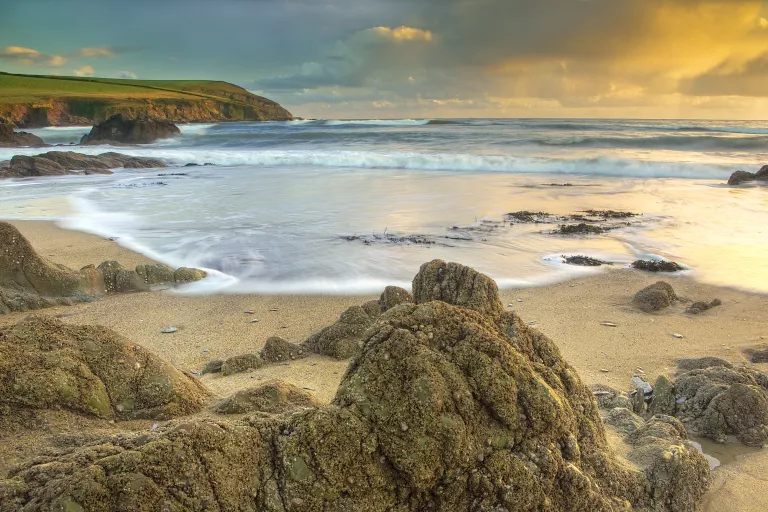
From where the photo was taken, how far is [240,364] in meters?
4.33

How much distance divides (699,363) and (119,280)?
645 centimetres

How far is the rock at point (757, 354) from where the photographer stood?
4.82 m

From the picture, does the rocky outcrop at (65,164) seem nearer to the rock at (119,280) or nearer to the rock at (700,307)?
the rock at (119,280)

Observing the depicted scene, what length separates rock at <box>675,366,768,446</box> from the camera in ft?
11.3

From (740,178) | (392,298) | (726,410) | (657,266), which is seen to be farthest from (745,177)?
(726,410)

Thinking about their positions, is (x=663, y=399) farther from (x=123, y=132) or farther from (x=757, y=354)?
(x=123, y=132)

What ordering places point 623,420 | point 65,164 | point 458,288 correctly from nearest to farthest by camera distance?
point 458,288 < point 623,420 < point 65,164

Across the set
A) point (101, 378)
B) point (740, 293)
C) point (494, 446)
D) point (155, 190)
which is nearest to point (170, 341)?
point (101, 378)

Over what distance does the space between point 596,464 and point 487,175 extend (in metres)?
20.9

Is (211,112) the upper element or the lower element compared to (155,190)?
upper

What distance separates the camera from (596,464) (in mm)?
2336

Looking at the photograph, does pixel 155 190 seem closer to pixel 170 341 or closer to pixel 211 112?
pixel 170 341

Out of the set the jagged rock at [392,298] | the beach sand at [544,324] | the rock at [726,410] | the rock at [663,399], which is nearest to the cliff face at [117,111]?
the beach sand at [544,324]

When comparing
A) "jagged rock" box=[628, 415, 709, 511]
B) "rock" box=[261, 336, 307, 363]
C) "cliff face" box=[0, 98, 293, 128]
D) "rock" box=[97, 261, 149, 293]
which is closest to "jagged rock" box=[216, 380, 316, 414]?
"rock" box=[261, 336, 307, 363]
